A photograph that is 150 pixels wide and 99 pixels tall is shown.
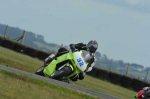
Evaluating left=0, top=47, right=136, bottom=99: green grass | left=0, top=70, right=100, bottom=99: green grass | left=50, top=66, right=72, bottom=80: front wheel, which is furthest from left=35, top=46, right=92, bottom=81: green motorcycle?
left=0, top=70, right=100, bottom=99: green grass

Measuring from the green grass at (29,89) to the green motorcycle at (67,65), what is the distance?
3787 mm

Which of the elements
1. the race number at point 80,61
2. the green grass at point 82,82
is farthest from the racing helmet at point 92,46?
the green grass at point 82,82

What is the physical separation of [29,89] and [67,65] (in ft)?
20.3

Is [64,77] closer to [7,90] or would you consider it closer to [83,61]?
[83,61]

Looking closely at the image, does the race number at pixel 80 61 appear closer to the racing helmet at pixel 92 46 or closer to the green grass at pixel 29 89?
the racing helmet at pixel 92 46

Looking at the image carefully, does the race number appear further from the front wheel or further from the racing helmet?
the racing helmet

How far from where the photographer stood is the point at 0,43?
47.4m

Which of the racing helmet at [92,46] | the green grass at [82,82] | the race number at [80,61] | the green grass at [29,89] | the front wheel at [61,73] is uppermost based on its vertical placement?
the racing helmet at [92,46]

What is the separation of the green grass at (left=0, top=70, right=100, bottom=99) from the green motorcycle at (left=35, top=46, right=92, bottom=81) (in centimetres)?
379

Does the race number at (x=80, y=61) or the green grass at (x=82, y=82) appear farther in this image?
the green grass at (x=82, y=82)

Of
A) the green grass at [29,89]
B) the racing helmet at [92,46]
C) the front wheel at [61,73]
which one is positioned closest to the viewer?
the green grass at [29,89]

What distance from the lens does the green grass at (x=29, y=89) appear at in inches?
497

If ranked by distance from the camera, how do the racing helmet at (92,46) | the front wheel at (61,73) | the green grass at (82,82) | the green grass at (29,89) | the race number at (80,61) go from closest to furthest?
the green grass at (29,89) → the front wheel at (61,73) → the race number at (80,61) → the racing helmet at (92,46) → the green grass at (82,82)

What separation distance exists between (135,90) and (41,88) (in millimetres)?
22835
